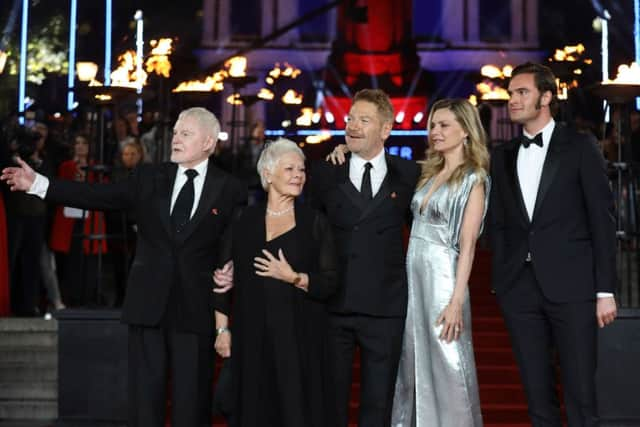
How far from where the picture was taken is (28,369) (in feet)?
28.3

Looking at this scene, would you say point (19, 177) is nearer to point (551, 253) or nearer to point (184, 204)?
point (184, 204)

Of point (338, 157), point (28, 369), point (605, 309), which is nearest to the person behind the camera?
point (605, 309)

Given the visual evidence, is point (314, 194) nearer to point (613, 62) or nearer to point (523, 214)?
point (523, 214)

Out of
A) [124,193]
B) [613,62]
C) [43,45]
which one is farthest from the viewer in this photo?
[613,62]

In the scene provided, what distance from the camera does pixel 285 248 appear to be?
575cm

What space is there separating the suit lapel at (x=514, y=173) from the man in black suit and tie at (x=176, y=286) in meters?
1.40

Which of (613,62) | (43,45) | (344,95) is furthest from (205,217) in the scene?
(344,95)

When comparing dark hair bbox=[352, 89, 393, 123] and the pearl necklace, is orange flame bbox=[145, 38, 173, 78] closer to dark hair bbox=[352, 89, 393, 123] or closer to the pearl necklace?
dark hair bbox=[352, 89, 393, 123]

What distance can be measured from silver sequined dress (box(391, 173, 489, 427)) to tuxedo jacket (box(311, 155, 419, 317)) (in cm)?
10

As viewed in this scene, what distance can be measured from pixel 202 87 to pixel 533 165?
6.45 metres

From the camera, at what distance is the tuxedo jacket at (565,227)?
18.6 ft

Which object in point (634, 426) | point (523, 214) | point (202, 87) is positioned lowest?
point (634, 426)

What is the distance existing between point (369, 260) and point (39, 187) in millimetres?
1621

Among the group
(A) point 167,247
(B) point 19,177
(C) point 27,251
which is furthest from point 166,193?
(C) point 27,251
